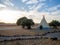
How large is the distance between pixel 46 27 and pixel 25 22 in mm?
9800

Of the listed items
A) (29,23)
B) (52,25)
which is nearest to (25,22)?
(29,23)

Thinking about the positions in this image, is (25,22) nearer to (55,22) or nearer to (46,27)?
(46,27)

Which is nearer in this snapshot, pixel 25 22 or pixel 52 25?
pixel 25 22

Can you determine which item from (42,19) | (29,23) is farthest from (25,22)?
(42,19)

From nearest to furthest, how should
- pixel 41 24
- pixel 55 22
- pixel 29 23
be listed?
pixel 41 24, pixel 29 23, pixel 55 22

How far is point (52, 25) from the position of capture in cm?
6128

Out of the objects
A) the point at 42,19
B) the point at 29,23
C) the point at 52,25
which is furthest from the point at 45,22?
the point at 52,25

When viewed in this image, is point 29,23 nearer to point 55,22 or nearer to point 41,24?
point 41,24

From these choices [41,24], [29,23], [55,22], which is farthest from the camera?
[55,22]

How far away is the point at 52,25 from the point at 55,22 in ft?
6.06

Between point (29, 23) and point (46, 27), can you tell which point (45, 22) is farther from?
point (29, 23)

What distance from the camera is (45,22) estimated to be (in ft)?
163

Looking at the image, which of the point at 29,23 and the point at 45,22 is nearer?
the point at 45,22

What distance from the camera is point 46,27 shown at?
49.3 meters
